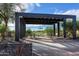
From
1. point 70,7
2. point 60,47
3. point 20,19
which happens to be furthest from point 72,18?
point 20,19

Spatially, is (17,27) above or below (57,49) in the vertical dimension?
above

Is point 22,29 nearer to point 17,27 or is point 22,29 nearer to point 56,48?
point 17,27

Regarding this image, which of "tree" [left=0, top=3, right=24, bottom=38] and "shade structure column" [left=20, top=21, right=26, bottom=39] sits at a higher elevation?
"tree" [left=0, top=3, right=24, bottom=38]

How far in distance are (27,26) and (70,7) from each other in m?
1.24

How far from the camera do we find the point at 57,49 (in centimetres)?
855

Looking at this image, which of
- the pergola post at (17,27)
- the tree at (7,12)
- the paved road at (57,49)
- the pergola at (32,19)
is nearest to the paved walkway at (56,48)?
the paved road at (57,49)

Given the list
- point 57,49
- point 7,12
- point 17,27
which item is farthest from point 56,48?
point 7,12

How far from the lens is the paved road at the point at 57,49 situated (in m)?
8.49

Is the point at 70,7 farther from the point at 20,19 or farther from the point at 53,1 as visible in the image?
the point at 20,19

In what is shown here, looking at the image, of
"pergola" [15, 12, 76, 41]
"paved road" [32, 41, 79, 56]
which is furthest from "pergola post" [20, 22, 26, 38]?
"paved road" [32, 41, 79, 56]

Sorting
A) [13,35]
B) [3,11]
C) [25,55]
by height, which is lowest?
[25,55]

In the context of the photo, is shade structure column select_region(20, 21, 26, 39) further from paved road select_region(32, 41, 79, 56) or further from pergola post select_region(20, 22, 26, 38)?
paved road select_region(32, 41, 79, 56)

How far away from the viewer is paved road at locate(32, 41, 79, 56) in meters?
8.49

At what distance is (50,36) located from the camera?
868 cm
